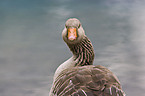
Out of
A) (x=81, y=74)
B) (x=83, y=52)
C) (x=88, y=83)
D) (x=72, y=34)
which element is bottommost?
(x=88, y=83)

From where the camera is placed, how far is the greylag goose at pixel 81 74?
5965mm

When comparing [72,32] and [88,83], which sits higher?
[72,32]

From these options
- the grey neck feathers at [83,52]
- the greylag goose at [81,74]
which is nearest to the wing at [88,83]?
the greylag goose at [81,74]

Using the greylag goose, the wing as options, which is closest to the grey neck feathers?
the greylag goose

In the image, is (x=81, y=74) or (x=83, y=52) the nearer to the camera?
(x=81, y=74)

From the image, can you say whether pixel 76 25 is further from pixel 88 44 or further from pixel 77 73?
pixel 77 73

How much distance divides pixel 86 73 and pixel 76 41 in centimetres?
104

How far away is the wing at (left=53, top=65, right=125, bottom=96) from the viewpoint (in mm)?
5895

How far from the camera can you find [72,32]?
272 inches

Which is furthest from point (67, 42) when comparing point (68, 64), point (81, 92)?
point (81, 92)

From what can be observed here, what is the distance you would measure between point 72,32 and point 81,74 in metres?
1.13

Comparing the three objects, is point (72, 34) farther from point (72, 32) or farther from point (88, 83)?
point (88, 83)

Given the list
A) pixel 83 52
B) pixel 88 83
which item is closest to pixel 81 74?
pixel 88 83

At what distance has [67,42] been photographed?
713 centimetres
